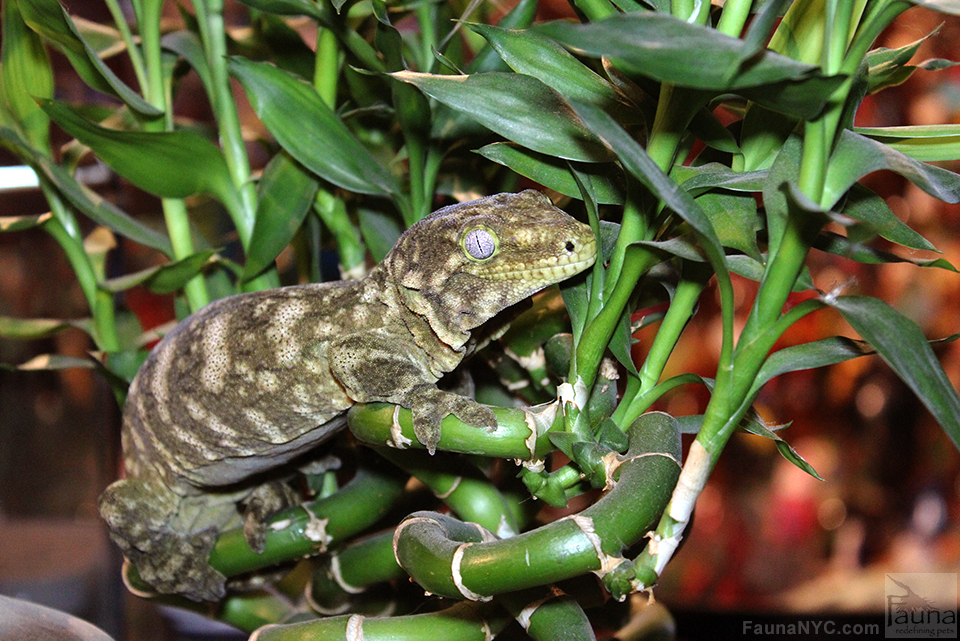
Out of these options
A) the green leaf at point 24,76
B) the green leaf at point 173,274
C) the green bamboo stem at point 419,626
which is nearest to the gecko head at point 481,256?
the green bamboo stem at point 419,626

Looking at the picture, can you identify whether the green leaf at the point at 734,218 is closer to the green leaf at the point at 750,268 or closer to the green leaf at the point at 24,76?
the green leaf at the point at 750,268

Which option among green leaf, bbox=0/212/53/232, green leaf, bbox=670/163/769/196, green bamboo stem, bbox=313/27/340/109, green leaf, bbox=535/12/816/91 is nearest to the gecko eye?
green leaf, bbox=670/163/769/196

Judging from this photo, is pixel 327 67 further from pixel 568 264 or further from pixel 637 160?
pixel 637 160

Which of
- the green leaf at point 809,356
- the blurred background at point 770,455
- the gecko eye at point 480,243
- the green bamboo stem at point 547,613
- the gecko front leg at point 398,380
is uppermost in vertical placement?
the gecko eye at point 480,243

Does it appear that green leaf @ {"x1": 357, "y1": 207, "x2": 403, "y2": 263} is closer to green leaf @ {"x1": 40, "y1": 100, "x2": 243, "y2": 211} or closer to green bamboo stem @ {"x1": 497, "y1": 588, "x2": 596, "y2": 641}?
green leaf @ {"x1": 40, "y1": 100, "x2": 243, "y2": 211}

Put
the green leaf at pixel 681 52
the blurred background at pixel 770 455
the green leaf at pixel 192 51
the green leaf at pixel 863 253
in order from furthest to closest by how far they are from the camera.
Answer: the blurred background at pixel 770 455, the green leaf at pixel 192 51, the green leaf at pixel 863 253, the green leaf at pixel 681 52

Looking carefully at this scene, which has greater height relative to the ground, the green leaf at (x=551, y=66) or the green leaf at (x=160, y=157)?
the green leaf at (x=551, y=66)
